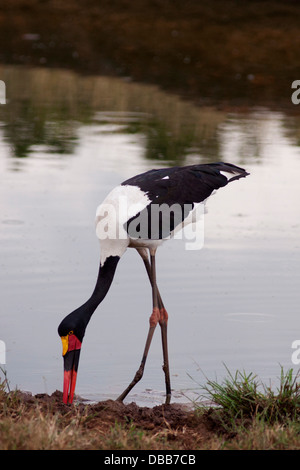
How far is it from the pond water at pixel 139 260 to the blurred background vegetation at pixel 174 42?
309 cm

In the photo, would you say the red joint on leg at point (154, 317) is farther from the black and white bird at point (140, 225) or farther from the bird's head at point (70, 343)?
the bird's head at point (70, 343)

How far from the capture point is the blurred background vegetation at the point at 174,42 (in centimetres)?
1680

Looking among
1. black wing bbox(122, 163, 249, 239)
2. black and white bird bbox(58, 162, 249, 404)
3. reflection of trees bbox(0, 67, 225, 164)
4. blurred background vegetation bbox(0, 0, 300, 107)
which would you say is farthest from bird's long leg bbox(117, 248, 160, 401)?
blurred background vegetation bbox(0, 0, 300, 107)

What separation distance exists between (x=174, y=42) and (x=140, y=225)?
15812 millimetres

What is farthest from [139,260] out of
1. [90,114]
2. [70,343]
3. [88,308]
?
[90,114]

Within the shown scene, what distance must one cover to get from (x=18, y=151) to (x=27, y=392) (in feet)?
21.7

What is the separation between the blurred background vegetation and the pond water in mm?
3094

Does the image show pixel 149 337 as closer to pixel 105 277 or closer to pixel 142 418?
pixel 105 277

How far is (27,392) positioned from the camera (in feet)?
17.4

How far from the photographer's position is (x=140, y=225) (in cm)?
578

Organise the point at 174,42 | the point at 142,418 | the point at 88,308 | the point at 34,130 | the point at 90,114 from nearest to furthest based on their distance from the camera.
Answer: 1. the point at 142,418
2. the point at 88,308
3. the point at 34,130
4. the point at 90,114
5. the point at 174,42

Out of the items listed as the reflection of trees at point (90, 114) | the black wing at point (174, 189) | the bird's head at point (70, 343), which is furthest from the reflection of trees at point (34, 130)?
the bird's head at point (70, 343)

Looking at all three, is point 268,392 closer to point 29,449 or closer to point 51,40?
point 29,449
